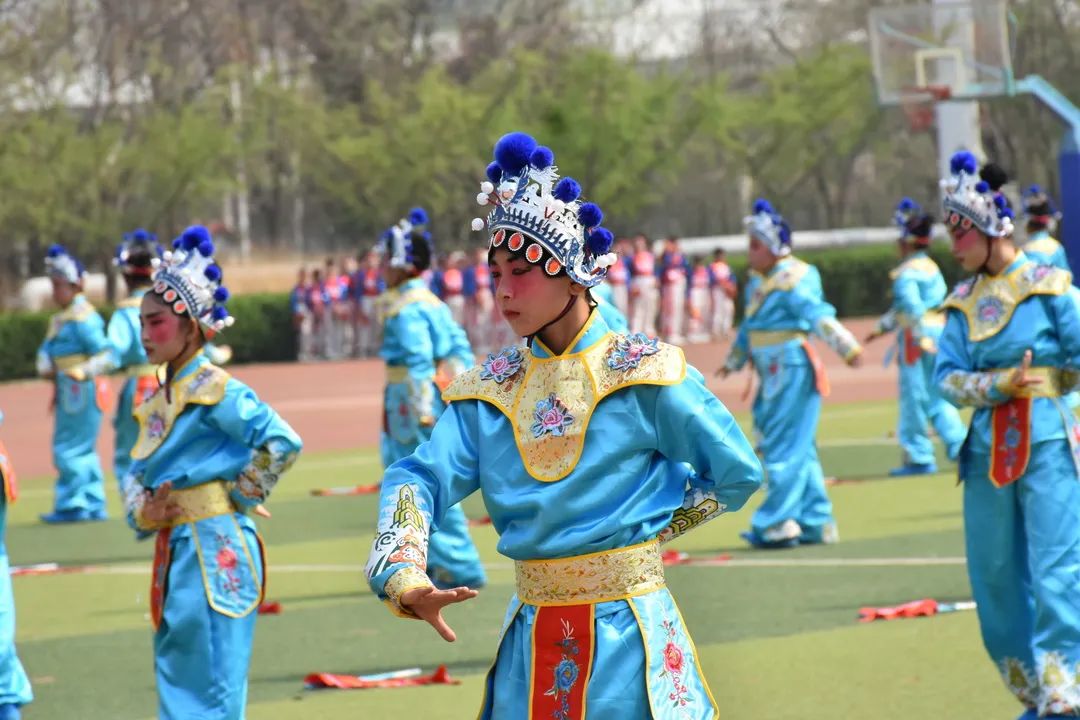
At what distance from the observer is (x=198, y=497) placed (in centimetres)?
691

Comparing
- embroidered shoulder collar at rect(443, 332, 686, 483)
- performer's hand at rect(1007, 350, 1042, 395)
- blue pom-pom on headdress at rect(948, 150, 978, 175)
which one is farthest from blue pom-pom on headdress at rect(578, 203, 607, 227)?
blue pom-pom on headdress at rect(948, 150, 978, 175)

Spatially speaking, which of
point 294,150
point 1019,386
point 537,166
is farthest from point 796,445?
point 294,150

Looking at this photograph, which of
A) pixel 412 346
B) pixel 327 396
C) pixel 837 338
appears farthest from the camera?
pixel 327 396

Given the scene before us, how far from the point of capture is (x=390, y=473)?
4.51m

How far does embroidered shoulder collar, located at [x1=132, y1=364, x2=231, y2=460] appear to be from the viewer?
22.6 ft

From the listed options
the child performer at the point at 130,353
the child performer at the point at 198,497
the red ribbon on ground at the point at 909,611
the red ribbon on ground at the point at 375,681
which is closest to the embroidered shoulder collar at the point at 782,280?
the red ribbon on ground at the point at 909,611

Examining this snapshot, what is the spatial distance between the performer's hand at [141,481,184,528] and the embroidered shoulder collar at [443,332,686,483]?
235cm

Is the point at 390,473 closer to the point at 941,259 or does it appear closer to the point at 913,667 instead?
the point at 913,667

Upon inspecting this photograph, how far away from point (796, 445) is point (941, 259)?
91.2 ft

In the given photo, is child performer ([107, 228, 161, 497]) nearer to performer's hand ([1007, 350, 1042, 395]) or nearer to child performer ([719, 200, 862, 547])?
child performer ([719, 200, 862, 547])

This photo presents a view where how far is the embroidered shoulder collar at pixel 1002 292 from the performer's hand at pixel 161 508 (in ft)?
10.3

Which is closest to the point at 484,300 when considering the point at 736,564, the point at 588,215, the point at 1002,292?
the point at 736,564

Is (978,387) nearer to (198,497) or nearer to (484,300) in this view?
(198,497)

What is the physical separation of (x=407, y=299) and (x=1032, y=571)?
18.1 ft
